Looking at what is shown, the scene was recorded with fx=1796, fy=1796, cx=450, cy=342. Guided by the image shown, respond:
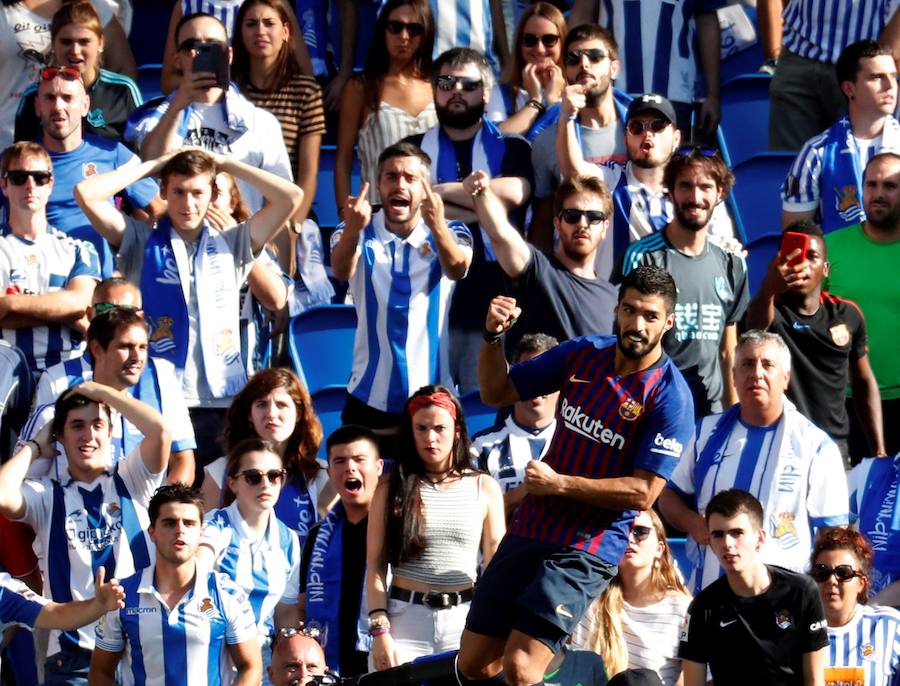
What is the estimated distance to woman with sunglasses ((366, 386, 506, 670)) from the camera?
6949mm

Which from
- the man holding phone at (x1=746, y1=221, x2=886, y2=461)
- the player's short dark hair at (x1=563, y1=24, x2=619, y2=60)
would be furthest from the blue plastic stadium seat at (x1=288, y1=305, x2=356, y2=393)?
the man holding phone at (x1=746, y1=221, x2=886, y2=461)

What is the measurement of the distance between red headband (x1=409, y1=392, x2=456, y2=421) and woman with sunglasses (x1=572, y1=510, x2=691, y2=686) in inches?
33.9

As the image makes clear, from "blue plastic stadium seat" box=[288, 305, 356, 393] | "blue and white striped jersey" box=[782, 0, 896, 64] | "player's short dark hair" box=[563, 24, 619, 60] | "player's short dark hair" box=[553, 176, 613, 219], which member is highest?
"blue and white striped jersey" box=[782, 0, 896, 64]

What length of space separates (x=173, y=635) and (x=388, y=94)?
12.9ft

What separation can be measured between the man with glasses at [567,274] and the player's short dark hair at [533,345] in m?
0.31

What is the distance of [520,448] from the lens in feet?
25.4

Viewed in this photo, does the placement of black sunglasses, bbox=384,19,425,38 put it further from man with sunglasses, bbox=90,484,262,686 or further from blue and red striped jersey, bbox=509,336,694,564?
blue and red striped jersey, bbox=509,336,694,564

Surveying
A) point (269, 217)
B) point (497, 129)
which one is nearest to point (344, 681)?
point (269, 217)

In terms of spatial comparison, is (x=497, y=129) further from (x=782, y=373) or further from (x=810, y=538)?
(x=810, y=538)

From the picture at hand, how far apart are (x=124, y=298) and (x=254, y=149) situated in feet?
5.75

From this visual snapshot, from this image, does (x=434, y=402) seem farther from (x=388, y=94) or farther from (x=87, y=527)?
(x=388, y=94)

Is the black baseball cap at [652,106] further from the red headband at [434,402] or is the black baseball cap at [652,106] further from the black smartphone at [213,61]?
the red headband at [434,402]

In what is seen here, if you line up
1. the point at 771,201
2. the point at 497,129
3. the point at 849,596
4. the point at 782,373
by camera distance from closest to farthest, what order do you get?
1. the point at 849,596
2. the point at 782,373
3. the point at 497,129
4. the point at 771,201

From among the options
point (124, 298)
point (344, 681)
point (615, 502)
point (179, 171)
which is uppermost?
point (179, 171)
